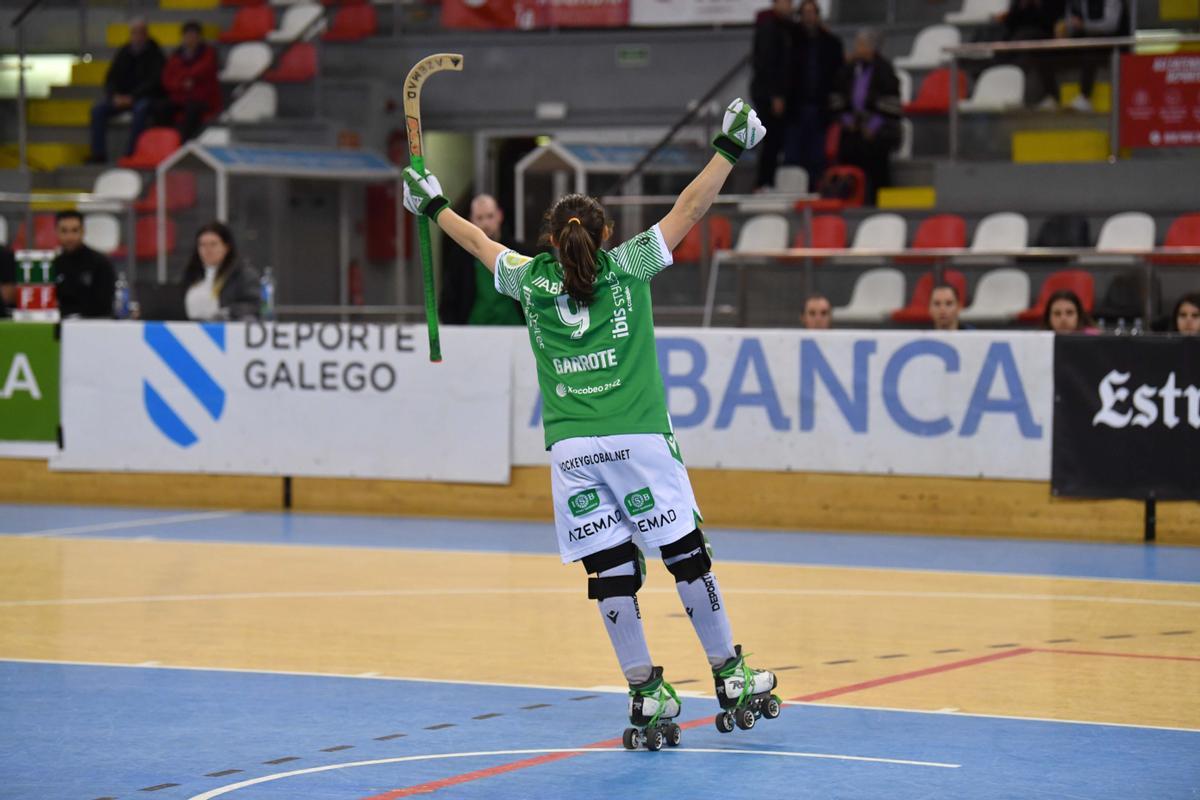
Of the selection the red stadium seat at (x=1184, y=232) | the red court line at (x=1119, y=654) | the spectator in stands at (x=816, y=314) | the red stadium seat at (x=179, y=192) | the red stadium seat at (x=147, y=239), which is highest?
the red stadium seat at (x=179, y=192)

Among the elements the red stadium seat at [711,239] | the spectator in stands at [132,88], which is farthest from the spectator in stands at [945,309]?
the spectator in stands at [132,88]

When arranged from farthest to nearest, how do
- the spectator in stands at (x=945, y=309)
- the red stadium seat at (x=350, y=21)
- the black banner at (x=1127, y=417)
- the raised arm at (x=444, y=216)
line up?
the red stadium seat at (x=350, y=21), the spectator in stands at (x=945, y=309), the black banner at (x=1127, y=417), the raised arm at (x=444, y=216)

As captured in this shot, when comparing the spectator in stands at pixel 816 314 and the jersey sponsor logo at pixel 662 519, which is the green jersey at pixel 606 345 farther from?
the spectator in stands at pixel 816 314

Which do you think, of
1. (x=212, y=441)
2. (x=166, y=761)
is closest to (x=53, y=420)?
(x=212, y=441)

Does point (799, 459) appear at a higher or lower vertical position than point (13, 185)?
lower

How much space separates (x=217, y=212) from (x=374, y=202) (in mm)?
3309

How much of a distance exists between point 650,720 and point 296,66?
19.8m

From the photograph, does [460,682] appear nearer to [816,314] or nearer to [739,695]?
[739,695]

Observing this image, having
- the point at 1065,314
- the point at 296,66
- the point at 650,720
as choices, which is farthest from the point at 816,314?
the point at 296,66

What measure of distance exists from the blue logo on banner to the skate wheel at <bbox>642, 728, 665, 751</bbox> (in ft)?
29.8

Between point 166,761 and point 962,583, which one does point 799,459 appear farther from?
point 166,761

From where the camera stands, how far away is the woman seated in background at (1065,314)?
1461 centimetres

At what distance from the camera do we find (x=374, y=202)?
26.2 meters

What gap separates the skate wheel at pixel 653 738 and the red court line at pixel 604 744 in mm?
197
